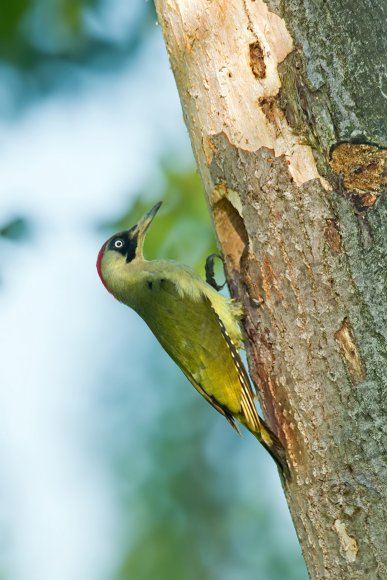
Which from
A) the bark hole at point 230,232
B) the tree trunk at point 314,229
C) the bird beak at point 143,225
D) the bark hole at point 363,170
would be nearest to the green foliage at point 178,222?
the bird beak at point 143,225

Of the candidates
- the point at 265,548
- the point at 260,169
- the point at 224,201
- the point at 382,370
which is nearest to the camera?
the point at 382,370

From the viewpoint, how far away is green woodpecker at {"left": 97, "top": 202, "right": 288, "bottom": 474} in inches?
161

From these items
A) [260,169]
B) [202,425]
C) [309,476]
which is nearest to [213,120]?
[260,169]

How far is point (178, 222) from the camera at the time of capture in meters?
5.52

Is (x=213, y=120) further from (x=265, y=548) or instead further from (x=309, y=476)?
(x=265, y=548)

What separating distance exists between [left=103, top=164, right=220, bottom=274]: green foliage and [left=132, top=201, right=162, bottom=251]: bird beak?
0.25 metres

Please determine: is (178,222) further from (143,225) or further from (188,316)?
(188,316)

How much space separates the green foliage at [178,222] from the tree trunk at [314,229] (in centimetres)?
187

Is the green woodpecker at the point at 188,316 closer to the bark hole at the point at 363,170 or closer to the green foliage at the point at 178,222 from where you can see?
the green foliage at the point at 178,222

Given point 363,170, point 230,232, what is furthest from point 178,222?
point 363,170

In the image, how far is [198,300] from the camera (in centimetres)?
455

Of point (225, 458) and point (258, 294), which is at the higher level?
point (258, 294)

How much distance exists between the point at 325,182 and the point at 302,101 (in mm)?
305

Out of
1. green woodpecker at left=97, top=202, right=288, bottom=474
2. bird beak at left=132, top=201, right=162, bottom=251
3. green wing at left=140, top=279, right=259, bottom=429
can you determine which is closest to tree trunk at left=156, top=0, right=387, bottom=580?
green woodpecker at left=97, top=202, right=288, bottom=474
